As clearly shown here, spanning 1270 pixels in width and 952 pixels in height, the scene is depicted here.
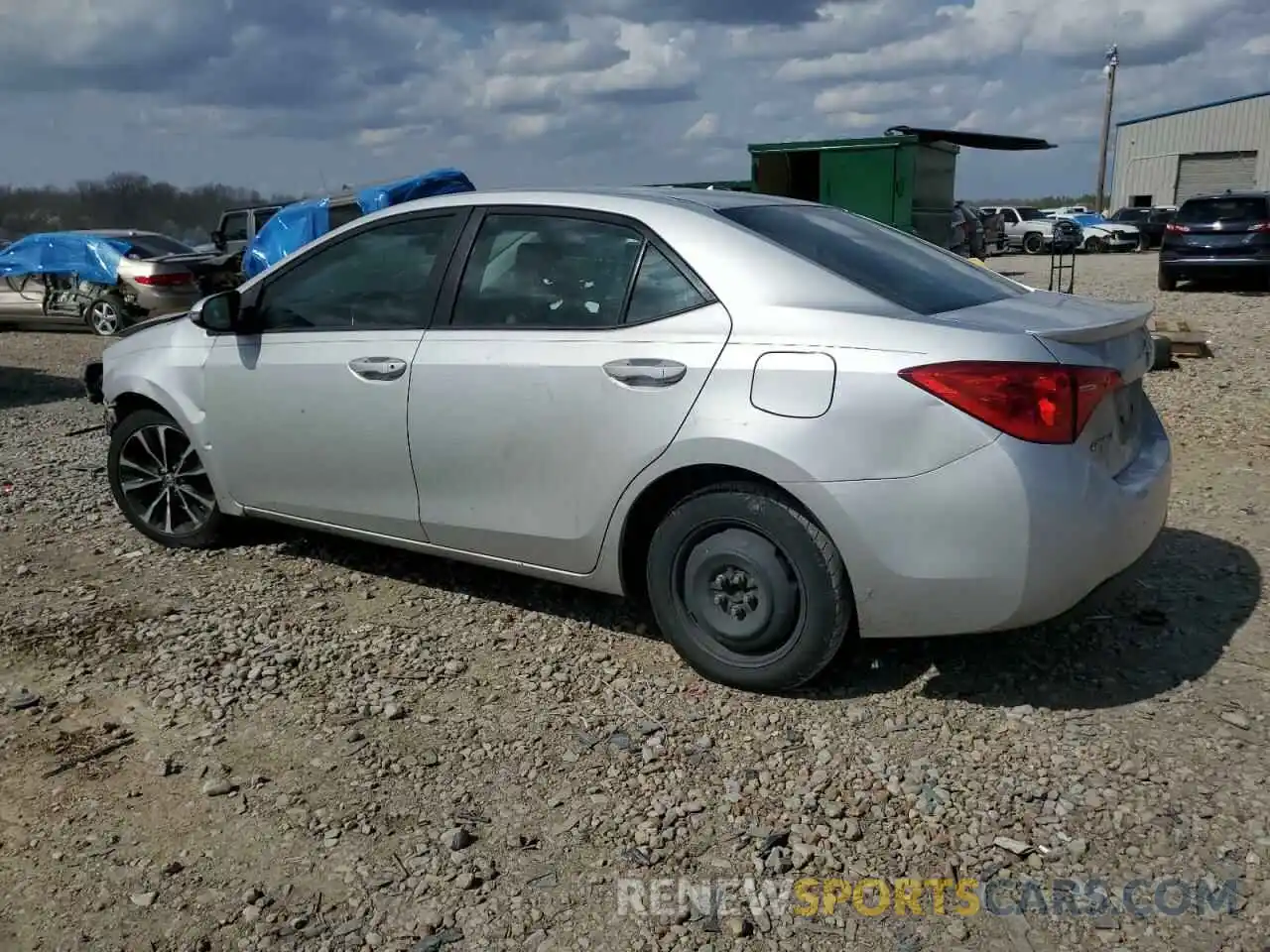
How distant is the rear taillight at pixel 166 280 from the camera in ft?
47.6

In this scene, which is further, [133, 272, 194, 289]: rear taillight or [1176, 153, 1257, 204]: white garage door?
[1176, 153, 1257, 204]: white garage door

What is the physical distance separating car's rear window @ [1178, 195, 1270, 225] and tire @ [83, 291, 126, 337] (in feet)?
53.8

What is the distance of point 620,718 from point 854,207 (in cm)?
1148

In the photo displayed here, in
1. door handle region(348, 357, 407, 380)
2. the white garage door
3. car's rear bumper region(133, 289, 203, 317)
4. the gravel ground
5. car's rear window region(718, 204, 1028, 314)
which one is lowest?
the gravel ground

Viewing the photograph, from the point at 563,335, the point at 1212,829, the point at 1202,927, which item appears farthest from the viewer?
the point at 563,335

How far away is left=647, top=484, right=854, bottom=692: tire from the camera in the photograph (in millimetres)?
3371

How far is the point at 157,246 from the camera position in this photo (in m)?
15.3

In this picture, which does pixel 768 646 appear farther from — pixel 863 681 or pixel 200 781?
pixel 200 781

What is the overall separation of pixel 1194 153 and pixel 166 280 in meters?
43.7

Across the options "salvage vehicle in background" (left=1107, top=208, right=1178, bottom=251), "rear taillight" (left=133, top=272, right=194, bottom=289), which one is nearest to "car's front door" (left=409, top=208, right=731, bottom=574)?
"rear taillight" (left=133, top=272, right=194, bottom=289)

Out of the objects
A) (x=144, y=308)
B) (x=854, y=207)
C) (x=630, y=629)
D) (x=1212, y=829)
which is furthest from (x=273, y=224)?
(x=1212, y=829)

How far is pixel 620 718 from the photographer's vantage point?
3.52 m

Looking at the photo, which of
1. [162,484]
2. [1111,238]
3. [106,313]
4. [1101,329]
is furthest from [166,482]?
[1111,238]

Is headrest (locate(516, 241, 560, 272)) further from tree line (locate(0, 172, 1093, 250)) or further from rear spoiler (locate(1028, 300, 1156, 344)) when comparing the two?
tree line (locate(0, 172, 1093, 250))
